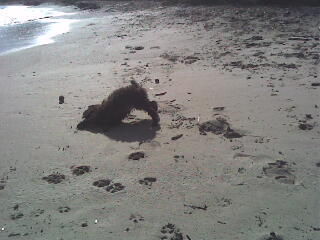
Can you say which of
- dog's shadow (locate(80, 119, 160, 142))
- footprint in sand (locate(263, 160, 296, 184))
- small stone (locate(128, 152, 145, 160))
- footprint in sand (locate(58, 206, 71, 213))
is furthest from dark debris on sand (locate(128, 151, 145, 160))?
footprint in sand (locate(263, 160, 296, 184))

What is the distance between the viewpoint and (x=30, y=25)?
14.8 m

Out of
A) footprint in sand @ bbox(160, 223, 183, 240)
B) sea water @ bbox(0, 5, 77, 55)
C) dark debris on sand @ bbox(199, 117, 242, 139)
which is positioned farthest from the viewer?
sea water @ bbox(0, 5, 77, 55)

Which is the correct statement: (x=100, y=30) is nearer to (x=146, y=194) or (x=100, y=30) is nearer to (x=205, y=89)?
(x=205, y=89)

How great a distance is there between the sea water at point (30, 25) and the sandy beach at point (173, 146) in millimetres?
2614

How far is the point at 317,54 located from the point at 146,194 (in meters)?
5.09

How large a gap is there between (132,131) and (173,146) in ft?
2.36

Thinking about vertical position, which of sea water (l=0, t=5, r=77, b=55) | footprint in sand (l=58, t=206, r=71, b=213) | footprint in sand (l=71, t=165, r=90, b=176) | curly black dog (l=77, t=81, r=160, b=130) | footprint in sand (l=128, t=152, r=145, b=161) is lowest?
sea water (l=0, t=5, r=77, b=55)

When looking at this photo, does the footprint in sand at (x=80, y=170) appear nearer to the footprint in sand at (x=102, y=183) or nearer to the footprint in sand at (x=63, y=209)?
the footprint in sand at (x=102, y=183)

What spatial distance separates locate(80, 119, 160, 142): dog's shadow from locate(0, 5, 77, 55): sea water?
6.21 metres

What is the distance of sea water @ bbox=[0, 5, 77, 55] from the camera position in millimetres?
11762

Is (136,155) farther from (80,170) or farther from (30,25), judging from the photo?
(30,25)

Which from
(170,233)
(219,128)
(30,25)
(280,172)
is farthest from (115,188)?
(30,25)

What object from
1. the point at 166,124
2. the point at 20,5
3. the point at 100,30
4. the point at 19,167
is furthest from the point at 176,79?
the point at 20,5

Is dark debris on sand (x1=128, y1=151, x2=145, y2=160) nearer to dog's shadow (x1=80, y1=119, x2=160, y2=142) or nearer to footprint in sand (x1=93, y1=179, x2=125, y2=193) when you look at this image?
dog's shadow (x1=80, y1=119, x2=160, y2=142)
